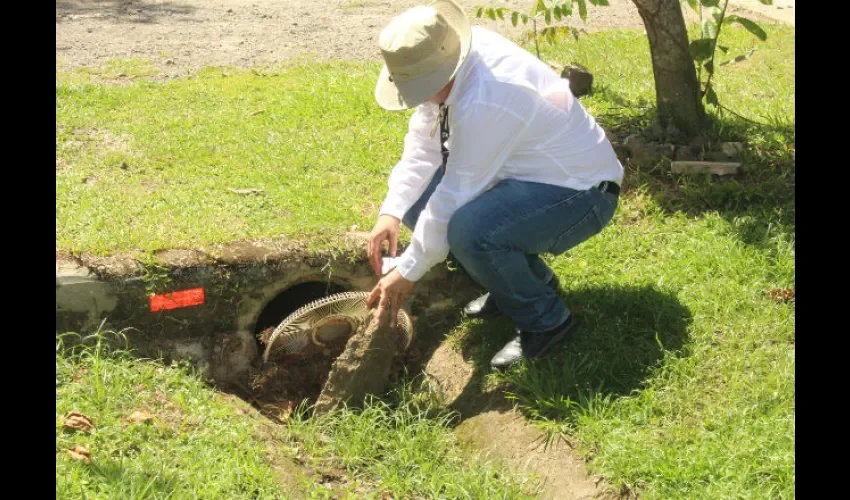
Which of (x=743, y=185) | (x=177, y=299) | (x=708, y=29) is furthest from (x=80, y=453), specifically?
(x=708, y=29)

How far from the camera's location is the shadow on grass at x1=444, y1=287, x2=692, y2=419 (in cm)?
383

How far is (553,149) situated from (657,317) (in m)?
0.98

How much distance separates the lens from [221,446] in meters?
3.63

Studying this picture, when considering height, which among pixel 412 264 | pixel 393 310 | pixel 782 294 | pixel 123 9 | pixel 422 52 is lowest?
pixel 123 9

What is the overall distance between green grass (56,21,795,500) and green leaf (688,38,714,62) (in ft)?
1.87

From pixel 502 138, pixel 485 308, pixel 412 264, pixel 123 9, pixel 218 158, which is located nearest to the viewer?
pixel 502 138

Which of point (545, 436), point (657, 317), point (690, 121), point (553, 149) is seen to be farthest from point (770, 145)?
point (545, 436)

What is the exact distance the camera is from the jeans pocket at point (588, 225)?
12.7ft

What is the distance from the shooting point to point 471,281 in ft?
15.6

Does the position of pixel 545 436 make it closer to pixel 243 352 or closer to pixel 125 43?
pixel 243 352

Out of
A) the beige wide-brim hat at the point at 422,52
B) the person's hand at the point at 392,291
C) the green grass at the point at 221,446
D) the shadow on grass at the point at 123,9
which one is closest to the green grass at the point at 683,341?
the green grass at the point at 221,446

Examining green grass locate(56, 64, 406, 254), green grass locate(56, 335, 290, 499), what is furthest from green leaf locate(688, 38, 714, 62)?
green grass locate(56, 335, 290, 499)

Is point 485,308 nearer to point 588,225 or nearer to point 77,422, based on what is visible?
point 588,225

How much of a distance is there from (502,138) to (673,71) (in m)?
2.51
